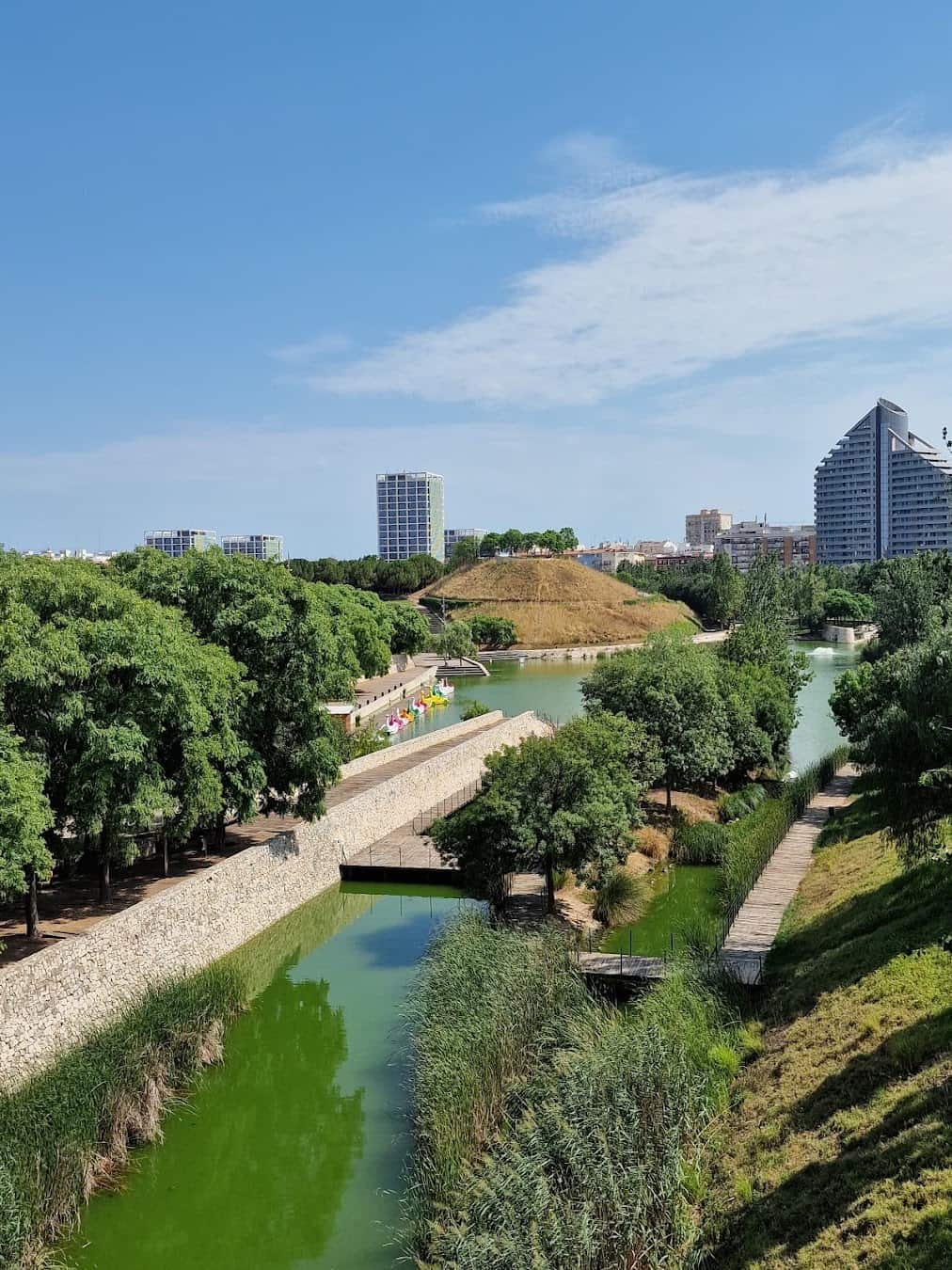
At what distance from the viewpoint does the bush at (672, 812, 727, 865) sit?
27297 millimetres

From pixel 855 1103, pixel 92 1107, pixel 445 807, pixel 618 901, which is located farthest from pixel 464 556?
pixel 855 1103

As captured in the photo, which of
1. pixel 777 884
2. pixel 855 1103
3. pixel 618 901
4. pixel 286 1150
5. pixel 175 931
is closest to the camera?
pixel 855 1103

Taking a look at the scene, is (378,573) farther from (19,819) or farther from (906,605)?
(19,819)

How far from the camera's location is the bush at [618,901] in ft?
73.6

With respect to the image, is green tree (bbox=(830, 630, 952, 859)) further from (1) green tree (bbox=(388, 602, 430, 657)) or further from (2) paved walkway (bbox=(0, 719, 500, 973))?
(1) green tree (bbox=(388, 602, 430, 657))

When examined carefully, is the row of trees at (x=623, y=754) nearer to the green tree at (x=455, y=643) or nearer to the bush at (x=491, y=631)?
the green tree at (x=455, y=643)

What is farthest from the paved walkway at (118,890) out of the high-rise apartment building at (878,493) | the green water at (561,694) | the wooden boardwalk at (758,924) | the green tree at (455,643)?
the high-rise apartment building at (878,493)

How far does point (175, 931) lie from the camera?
19.2m

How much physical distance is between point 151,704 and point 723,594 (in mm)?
90749

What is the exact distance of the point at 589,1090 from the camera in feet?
39.7

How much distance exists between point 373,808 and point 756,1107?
17.3 metres

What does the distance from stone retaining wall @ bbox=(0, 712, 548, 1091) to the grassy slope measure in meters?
9.53

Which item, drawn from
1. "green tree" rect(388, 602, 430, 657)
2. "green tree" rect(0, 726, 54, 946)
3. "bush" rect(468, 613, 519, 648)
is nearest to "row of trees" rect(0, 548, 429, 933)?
"green tree" rect(0, 726, 54, 946)

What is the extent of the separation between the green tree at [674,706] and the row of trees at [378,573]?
8124cm
